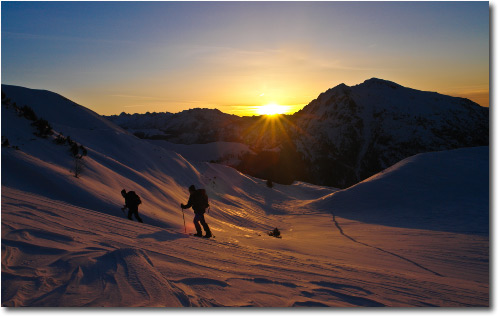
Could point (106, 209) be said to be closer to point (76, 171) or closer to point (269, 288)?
point (76, 171)

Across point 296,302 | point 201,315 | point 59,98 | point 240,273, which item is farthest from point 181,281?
point 59,98

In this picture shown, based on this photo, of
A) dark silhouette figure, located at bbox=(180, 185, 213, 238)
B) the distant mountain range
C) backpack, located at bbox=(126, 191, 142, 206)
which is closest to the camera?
dark silhouette figure, located at bbox=(180, 185, 213, 238)

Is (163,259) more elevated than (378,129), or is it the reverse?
(378,129)

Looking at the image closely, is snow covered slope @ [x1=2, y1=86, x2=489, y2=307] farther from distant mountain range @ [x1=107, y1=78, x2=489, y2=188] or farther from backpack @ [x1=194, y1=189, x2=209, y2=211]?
distant mountain range @ [x1=107, y1=78, x2=489, y2=188]

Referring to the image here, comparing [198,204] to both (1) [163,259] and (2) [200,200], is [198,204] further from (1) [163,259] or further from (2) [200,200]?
(1) [163,259]

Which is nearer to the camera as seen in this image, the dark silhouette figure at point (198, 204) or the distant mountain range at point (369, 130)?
the dark silhouette figure at point (198, 204)

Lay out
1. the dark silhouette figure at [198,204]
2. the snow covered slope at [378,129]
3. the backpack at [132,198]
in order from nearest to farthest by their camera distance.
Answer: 1. the dark silhouette figure at [198,204]
2. the backpack at [132,198]
3. the snow covered slope at [378,129]

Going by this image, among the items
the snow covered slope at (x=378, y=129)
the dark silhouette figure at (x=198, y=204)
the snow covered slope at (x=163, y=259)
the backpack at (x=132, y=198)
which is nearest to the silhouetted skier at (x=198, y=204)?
the dark silhouette figure at (x=198, y=204)

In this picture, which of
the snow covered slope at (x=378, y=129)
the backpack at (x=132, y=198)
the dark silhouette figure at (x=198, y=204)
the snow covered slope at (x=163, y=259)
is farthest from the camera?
the snow covered slope at (x=378, y=129)

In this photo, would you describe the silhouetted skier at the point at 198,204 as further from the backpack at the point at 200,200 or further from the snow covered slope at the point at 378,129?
the snow covered slope at the point at 378,129

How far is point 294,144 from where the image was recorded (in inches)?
4926

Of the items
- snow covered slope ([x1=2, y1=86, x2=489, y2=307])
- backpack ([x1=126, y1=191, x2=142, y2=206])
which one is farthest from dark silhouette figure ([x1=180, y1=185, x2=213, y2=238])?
backpack ([x1=126, y1=191, x2=142, y2=206])

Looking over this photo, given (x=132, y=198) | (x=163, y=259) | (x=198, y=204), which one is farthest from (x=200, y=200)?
(x=163, y=259)

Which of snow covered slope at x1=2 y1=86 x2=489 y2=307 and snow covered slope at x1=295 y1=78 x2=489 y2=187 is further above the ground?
snow covered slope at x1=295 y1=78 x2=489 y2=187
